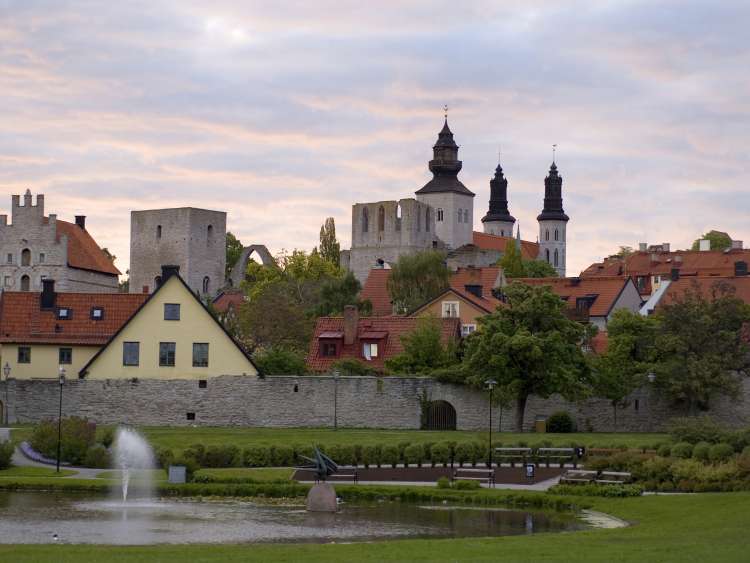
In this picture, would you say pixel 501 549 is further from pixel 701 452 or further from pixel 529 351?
pixel 529 351

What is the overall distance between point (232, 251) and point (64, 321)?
9620 cm

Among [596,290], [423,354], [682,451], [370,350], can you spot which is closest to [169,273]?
[370,350]

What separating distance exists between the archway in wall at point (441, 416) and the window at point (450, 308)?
17186mm

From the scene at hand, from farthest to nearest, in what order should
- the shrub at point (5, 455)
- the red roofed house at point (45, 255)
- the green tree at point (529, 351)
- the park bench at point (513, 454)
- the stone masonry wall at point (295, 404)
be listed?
the red roofed house at point (45, 255) → the stone masonry wall at point (295, 404) → the green tree at point (529, 351) → the park bench at point (513, 454) → the shrub at point (5, 455)

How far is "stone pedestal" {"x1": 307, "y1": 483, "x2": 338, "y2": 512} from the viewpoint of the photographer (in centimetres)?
3259

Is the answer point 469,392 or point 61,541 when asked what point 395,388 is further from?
point 61,541

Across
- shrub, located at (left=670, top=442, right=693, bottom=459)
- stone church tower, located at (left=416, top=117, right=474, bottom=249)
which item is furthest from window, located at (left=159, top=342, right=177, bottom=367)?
stone church tower, located at (left=416, top=117, right=474, bottom=249)

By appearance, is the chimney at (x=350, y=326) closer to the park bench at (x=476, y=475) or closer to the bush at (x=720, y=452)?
the park bench at (x=476, y=475)

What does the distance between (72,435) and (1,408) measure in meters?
16.1

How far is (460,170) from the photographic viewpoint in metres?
184

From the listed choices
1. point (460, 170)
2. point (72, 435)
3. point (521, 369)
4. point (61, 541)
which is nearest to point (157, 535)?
point (61, 541)

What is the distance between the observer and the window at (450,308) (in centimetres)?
7625

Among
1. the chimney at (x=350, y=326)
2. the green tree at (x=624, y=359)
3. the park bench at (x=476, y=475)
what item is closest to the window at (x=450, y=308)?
the chimney at (x=350, y=326)

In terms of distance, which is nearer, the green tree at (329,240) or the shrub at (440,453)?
the shrub at (440,453)
